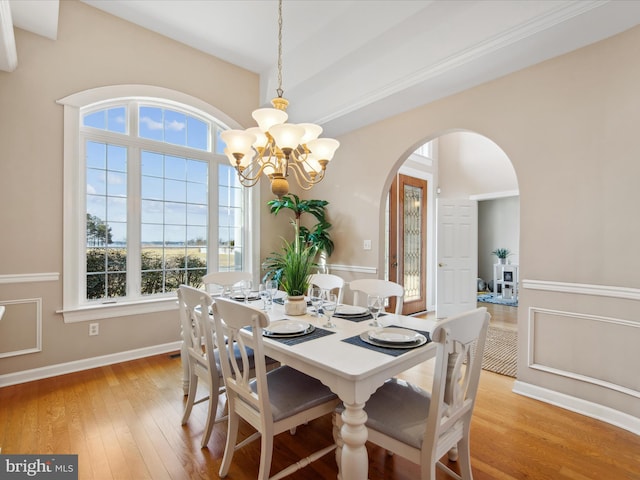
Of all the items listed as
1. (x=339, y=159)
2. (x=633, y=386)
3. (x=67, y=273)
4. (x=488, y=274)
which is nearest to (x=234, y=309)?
(x=67, y=273)

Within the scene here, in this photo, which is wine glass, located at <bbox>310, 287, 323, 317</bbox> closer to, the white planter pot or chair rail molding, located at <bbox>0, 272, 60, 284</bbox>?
the white planter pot

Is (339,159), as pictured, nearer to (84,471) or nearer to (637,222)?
(637,222)

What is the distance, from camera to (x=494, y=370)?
3141 mm

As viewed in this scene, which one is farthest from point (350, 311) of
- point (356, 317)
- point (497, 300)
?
point (497, 300)

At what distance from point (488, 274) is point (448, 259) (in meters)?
4.33

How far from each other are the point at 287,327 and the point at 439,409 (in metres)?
0.88

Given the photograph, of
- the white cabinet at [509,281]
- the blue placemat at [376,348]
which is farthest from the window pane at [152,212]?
the white cabinet at [509,281]

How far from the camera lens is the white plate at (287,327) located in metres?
1.75

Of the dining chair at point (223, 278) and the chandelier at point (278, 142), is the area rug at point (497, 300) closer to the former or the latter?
the dining chair at point (223, 278)

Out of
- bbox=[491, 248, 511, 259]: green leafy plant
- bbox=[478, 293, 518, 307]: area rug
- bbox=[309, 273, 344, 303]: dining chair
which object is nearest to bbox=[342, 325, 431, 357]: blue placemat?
bbox=[309, 273, 344, 303]: dining chair

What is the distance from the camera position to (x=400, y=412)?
149 centimetres

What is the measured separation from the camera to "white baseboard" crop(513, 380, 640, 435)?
2.14 metres

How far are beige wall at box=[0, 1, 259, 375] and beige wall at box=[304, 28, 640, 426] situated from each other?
142 inches

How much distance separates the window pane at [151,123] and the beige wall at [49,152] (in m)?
0.31
